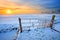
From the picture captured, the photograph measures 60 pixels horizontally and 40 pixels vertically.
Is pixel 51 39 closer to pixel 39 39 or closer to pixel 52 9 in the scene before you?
pixel 39 39

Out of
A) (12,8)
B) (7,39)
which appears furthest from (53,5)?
(7,39)

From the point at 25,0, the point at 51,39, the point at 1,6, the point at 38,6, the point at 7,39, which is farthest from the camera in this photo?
the point at 38,6

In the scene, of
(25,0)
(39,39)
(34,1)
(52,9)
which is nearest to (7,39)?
(39,39)

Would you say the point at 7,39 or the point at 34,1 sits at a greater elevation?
the point at 34,1

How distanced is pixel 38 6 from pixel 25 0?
3.67 feet

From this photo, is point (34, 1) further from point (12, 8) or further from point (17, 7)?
point (12, 8)

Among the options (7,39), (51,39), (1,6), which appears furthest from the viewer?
(1,6)

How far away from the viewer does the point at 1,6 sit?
5211 mm

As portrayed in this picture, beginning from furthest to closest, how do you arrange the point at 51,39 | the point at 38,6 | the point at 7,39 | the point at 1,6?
the point at 38,6
the point at 1,6
the point at 7,39
the point at 51,39

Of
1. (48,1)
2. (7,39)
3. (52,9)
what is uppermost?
(48,1)

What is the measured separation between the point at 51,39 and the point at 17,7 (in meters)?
3.44

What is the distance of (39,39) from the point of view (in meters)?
2.87

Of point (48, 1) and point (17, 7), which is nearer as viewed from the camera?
point (48, 1)

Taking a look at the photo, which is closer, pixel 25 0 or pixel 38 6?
pixel 25 0
